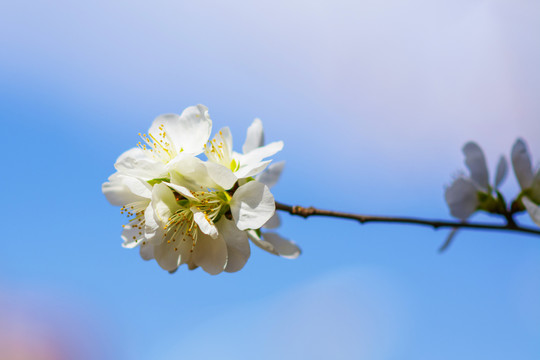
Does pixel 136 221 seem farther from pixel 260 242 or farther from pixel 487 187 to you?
pixel 487 187

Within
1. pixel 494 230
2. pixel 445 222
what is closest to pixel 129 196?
pixel 445 222

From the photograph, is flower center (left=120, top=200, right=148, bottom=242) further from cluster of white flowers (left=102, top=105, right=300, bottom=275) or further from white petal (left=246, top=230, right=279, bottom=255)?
white petal (left=246, top=230, right=279, bottom=255)

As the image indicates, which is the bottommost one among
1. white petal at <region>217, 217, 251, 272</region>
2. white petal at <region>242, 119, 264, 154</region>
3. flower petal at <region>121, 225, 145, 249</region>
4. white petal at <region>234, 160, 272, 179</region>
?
white petal at <region>217, 217, 251, 272</region>

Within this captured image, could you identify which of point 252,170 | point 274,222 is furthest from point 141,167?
point 274,222

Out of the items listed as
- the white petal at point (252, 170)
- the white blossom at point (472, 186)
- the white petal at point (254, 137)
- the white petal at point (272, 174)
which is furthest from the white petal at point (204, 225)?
the white blossom at point (472, 186)

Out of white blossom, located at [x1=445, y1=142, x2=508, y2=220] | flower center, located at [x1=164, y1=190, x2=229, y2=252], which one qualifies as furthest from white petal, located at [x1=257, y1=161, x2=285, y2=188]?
white blossom, located at [x1=445, y1=142, x2=508, y2=220]

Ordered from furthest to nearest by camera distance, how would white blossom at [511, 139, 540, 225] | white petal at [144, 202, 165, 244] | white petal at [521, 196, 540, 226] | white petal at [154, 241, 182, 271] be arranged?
white blossom at [511, 139, 540, 225]
white petal at [521, 196, 540, 226]
white petal at [154, 241, 182, 271]
white petal at [144, 202, 165, 244]

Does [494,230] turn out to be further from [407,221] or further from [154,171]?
[154,171]

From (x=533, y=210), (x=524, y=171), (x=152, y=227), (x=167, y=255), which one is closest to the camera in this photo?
(x=152, y=227)
